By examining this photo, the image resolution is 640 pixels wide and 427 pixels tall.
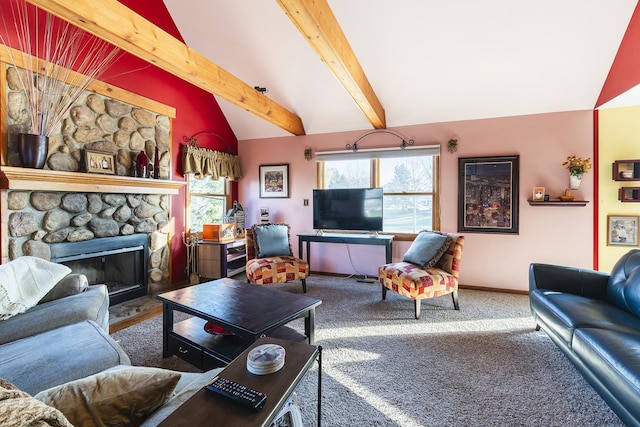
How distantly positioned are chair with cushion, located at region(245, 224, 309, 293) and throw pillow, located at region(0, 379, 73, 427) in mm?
2940

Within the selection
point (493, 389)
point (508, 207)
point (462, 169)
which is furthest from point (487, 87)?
point (493, 389)

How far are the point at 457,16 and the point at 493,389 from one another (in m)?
3.07

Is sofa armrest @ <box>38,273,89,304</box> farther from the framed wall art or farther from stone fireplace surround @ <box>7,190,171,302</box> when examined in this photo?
the framed wall art

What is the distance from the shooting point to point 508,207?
388cm

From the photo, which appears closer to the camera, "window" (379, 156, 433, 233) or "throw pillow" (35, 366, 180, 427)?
"throw pillow" (35, 366, 180, 427)

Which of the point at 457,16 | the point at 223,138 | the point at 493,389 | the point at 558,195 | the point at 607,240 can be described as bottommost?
the point at 493,389

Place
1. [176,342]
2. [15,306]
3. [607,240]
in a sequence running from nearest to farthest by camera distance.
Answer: [15,306], [176,342], [607,240]

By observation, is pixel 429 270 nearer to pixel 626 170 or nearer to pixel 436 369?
pixel 436 369

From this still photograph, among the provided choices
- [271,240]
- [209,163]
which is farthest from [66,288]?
[209,163]

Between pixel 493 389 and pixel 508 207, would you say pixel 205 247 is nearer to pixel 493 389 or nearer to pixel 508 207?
pixel 493 389

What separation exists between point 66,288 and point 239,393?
6.16ft

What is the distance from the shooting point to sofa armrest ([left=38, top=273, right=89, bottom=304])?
2031 mm

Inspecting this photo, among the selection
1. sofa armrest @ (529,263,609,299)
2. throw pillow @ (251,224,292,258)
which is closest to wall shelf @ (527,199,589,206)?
sofa armrest @ (529,263,609,299)

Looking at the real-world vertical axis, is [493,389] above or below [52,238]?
below
